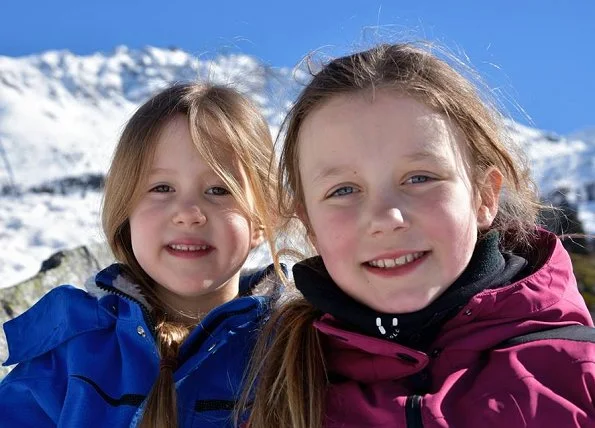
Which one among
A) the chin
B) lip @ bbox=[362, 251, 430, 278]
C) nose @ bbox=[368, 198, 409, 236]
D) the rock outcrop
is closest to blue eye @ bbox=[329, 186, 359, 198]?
nose @ bbox=[368, 198, 409, 236]

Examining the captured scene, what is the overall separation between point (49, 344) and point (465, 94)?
1.90 m

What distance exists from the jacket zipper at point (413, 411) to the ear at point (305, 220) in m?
0.72

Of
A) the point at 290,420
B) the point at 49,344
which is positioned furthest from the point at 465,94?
the point at 49,344

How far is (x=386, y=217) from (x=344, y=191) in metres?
0.20

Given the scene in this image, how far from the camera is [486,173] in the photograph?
109 inches

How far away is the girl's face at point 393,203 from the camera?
2502 millimetres

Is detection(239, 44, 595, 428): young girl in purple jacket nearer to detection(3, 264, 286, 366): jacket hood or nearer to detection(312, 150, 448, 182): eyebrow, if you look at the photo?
detection(312, 150, 448, 182): eyebrow

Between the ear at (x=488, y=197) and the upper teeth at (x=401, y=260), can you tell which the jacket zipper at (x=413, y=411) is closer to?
the upper teeth at (x=401, y=260)

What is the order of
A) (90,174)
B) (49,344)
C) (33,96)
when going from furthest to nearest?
(33,96) → (90,174) → (49,344)

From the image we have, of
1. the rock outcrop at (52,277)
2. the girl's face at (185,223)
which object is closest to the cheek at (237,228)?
the girl's face at (185,223)

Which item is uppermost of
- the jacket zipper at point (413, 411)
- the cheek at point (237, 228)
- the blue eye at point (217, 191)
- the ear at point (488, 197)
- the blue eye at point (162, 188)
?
the blue eye at point (162, 188)

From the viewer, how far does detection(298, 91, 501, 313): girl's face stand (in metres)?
2.50

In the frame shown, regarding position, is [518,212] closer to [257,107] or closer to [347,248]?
[347,248]

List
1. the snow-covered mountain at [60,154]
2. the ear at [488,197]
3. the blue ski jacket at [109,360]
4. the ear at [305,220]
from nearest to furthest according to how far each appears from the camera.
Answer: the ear at [488,197]
the ear at [305,220]
the blue ski jacket at [109,360]
the snow-covered mountain at [60,154]
